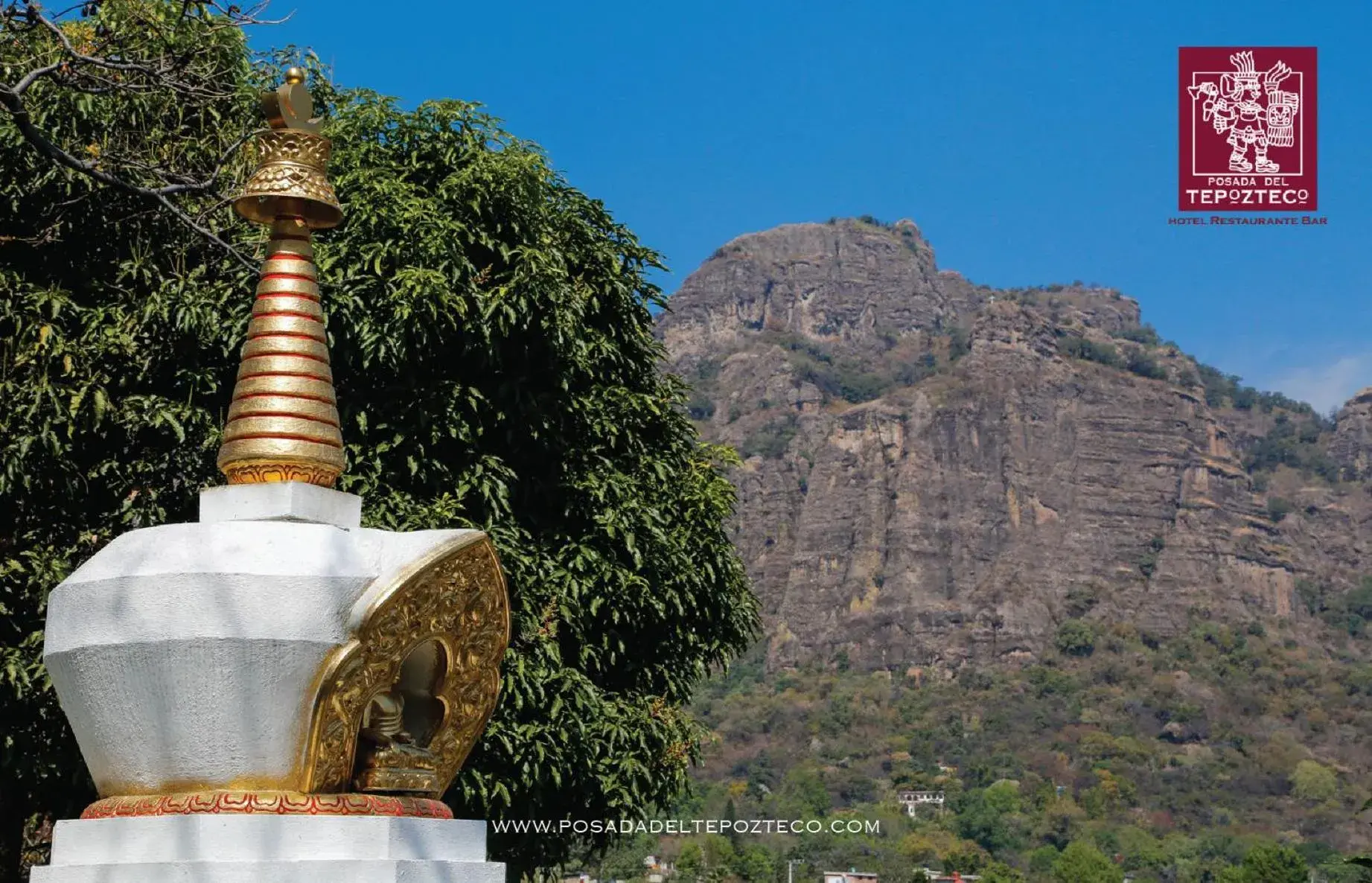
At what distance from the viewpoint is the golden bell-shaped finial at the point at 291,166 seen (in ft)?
26.5

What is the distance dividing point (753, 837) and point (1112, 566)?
73.4 meters

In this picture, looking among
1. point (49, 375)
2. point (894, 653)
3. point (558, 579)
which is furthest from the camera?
point (894, 653)

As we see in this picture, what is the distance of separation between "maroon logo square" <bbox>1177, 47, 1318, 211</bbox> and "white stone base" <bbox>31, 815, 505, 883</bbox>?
127ft

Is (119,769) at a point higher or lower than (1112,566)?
lower

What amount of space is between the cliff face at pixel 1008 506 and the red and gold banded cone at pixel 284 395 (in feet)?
445

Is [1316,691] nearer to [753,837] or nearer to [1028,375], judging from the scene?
[1028,375]

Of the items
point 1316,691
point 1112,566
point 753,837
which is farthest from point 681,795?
point 1112,566

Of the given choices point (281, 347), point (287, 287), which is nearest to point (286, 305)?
point (287, 287)

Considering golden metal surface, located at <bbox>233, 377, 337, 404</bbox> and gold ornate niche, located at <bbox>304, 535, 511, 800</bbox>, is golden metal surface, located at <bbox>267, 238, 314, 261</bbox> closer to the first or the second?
golden metal surface, located at <bbox>233, 377, 337, 404</bbox>

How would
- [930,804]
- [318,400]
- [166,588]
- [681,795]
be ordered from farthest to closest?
[930,804] < [681,795] < [318,400] < [166,588]

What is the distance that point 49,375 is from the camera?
13359mm

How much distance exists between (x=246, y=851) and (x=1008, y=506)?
5977 inches

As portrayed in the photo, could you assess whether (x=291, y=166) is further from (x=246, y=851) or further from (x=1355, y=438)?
(x=1355, y=438)

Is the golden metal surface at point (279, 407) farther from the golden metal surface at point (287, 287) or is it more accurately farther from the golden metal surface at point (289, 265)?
the golden metal surface at point (289, 265)
